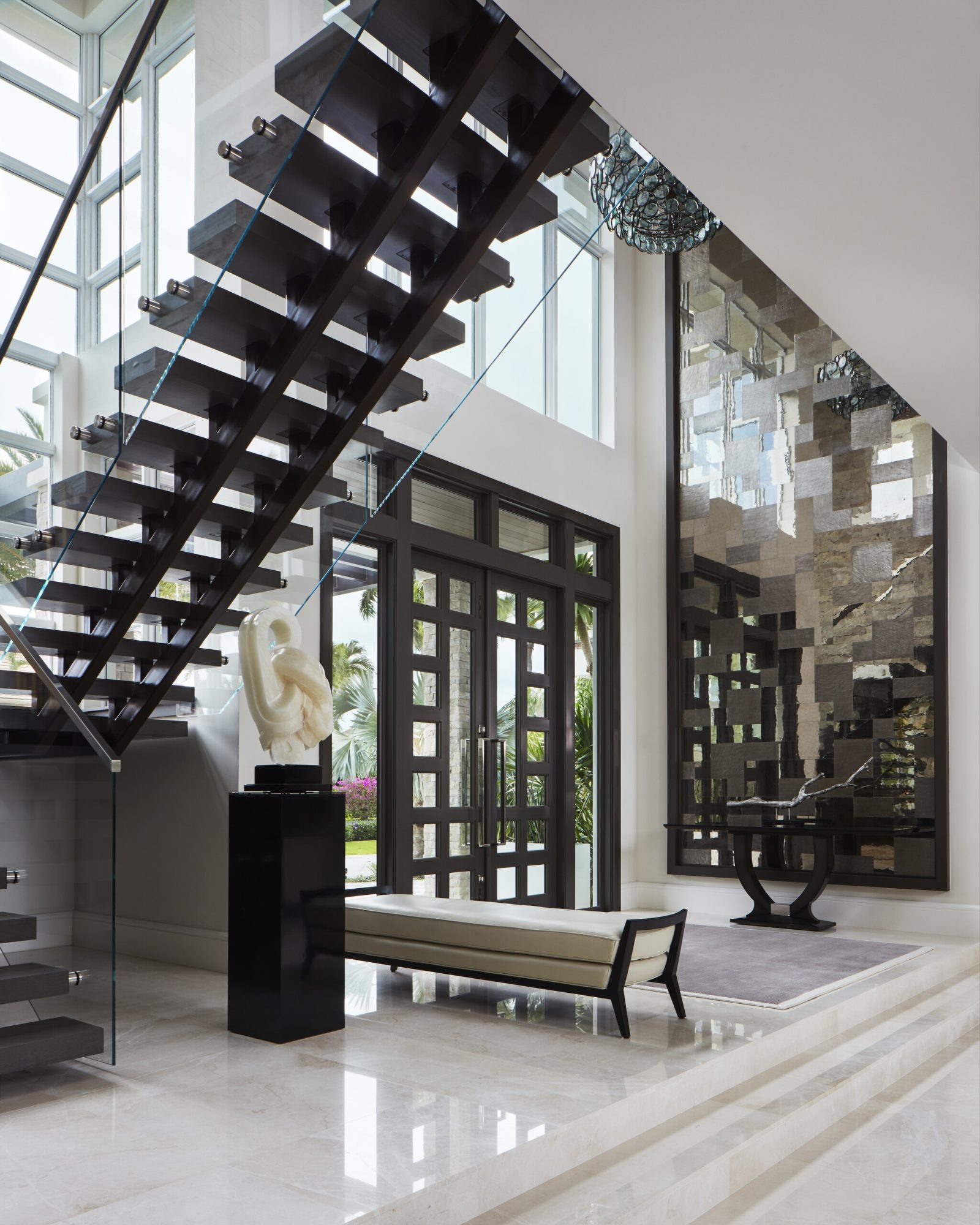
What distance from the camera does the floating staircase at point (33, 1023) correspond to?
Result: 124 inches

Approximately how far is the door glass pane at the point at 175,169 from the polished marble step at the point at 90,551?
1.22 metres

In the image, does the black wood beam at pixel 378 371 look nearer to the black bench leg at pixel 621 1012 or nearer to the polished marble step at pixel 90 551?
the polished marble step at pixel 90 551

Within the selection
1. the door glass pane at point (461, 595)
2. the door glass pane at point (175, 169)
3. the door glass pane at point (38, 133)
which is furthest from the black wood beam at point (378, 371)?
the door glass pane at point (461, 595)

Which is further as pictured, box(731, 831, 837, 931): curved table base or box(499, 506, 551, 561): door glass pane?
box(499, 506, 551, 561): door glass pane

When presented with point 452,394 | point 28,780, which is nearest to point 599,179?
point 452,394

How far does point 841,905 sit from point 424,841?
9.86ft

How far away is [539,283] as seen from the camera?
161 inches

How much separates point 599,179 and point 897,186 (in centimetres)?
138

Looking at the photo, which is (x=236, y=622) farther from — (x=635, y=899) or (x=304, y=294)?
(x=635, y=899)

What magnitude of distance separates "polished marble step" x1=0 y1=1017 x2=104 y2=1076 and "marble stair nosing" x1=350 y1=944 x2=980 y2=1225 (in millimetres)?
1416

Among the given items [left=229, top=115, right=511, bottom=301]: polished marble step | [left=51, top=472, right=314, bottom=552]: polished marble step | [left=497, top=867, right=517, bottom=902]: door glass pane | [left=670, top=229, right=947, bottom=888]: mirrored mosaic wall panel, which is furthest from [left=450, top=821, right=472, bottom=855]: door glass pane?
[left=229, top=115, right=511, bottom=301]: polished marble step

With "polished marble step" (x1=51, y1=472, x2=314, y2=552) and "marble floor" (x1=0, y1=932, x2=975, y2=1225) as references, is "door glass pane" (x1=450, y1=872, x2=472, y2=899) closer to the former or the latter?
"marble floor" (x1=0, y1=932, x2=975, y2=1225)

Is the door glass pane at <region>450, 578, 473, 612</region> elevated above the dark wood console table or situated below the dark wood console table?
above

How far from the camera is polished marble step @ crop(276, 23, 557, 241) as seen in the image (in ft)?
9.68
